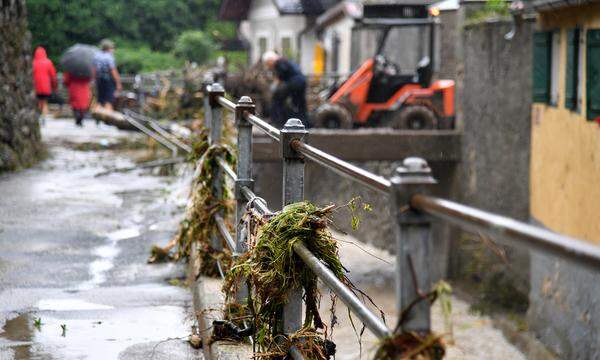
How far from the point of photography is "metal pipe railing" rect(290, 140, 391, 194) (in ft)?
9.02

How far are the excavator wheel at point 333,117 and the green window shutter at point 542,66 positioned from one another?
8.40m

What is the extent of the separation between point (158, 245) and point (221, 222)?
59.9 inches

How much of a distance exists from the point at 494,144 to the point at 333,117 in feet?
15.8

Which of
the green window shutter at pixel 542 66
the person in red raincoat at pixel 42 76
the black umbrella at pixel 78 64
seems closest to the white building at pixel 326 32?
the black umbrella at pixel 78 64

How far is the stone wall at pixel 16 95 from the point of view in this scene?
12102 millimetres

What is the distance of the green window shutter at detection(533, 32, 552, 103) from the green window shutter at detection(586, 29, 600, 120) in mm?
2046

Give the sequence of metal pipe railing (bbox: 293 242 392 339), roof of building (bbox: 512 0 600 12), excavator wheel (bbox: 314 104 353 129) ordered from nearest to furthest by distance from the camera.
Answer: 1. metal pipe railing (bbox: 293 242 392 339)
2. roof of building (bbox: 512 0 600 12)
3. excavator wheel (bbox: 314 104 353 129)

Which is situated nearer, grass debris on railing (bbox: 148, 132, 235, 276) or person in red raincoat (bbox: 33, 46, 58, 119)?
grass debris on railing (bbox: 148, 132, 235, 276)

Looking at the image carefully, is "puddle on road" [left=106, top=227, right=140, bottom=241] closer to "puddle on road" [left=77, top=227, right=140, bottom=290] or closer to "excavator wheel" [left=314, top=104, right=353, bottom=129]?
"puddle on road" [left=77, top=227, right=140, bottom=290]

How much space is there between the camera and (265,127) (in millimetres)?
4637

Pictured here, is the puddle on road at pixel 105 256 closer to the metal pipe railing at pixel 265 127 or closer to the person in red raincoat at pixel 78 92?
the metal pipe railing at pixel 265 127

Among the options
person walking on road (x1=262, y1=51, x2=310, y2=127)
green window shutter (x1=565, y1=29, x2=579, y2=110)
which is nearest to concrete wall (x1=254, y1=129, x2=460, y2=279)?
person walking on road (x1=262, y1=51, x2=310, y2=127)

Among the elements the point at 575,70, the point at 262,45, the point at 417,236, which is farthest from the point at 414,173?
the point at 262,45

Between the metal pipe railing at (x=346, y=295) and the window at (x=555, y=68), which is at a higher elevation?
the window at (x=555, y=68)
